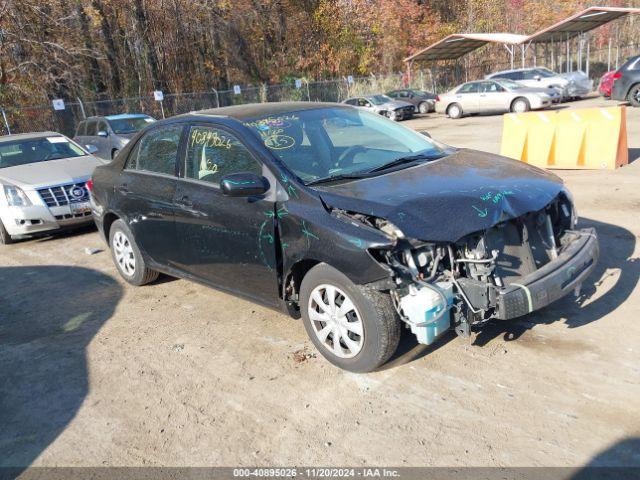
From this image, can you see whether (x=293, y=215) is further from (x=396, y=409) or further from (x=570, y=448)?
(x=570, y=448)

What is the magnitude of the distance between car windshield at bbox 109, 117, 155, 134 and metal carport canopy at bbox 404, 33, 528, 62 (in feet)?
59.2

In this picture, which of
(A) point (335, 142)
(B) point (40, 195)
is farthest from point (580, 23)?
(A) point (335, 142)

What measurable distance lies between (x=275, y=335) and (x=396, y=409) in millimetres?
1400

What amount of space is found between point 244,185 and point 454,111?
2136cm

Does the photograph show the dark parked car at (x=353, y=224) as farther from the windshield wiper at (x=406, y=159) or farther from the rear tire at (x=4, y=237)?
the rear tire at (x=4, y=237)

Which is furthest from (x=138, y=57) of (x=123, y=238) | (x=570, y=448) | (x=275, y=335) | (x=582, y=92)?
(x=570, y=448)

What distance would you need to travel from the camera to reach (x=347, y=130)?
4.64 m

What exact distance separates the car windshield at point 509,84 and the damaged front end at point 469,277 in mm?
19680

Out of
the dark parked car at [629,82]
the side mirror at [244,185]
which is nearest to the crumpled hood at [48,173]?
the side mirror at [244,185]

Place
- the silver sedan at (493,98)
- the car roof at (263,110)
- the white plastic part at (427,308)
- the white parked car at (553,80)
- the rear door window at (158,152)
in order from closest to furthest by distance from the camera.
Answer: the white plastic part at (427,308)
the car roof at (263,110)
the rear door window at (158,152)
the silver sedan at (493,98)
the white parked car at (553,80)

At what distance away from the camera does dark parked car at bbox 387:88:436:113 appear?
27.1 meters

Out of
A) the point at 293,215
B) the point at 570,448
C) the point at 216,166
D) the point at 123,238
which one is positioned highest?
the point at 216,166

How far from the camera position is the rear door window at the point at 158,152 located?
4.86 m

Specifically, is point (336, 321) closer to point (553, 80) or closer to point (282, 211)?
point (282, 211)
